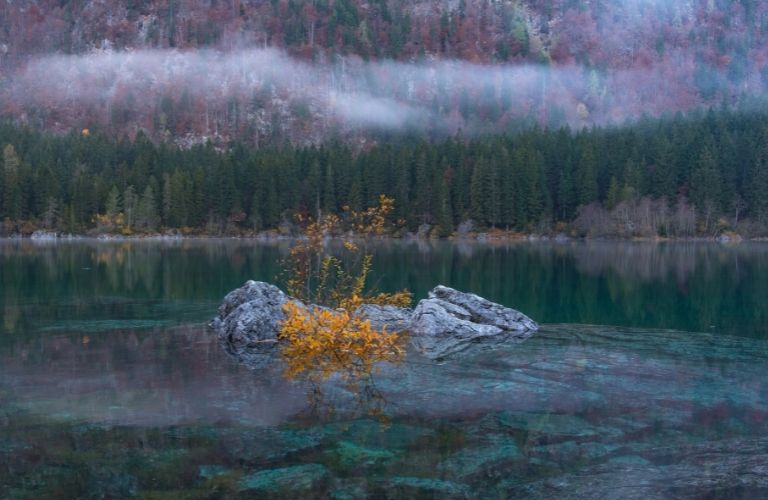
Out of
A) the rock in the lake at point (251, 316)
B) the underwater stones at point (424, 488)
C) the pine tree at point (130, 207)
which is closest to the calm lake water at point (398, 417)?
the underwater stones at point (424, 488)

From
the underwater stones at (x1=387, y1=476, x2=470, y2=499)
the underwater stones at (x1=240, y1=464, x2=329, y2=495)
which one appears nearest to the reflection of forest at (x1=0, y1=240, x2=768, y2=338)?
the underwater stones at (x1=240, y1=464, x2=329, y2=495)

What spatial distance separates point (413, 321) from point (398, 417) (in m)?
12.2

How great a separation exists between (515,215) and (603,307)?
84490 mm

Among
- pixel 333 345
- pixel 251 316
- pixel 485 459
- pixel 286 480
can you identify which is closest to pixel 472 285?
pixel 251 316

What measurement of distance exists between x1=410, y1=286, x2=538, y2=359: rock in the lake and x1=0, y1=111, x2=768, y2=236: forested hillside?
8942 cm

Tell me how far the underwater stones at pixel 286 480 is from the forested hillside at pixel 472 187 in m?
107

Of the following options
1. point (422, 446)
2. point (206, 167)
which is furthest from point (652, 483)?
point (206, 167)

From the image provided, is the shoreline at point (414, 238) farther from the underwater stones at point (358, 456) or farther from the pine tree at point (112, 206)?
the underwater stones at point (358, 456)

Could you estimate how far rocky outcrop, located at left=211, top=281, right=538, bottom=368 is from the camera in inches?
937

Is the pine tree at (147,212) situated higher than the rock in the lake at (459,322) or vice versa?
the pine tree at (147,212)

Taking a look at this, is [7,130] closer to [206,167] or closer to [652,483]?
[206,167]

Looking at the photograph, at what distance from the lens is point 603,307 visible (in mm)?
35438

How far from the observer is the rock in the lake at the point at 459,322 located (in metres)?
25.7

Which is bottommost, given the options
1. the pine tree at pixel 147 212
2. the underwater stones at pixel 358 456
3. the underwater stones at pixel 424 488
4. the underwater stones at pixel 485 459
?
the underwater stones at pixel 424 488
